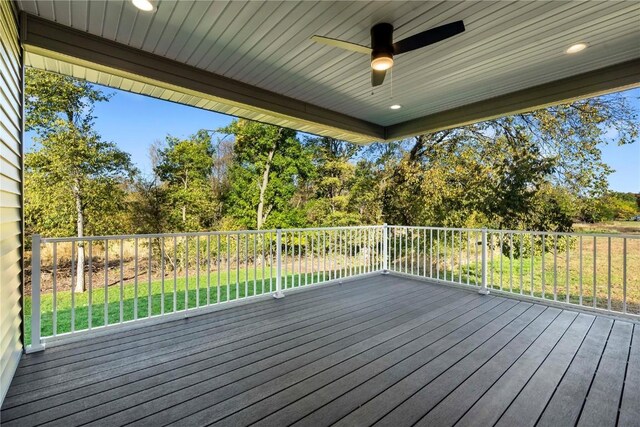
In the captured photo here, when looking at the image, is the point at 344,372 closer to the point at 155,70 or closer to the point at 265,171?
the point at 155,70

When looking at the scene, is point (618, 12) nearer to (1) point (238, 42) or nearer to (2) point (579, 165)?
(1) point (238, 42)

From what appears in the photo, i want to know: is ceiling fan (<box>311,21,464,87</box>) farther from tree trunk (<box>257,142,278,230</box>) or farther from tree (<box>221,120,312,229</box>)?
tree trunk (<box>257,142,278,230</box>)

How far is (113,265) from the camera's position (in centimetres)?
896

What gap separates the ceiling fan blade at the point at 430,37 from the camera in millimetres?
2133

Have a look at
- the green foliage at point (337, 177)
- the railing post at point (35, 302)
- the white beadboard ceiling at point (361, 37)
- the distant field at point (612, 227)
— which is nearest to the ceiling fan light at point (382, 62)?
the white beadboard ceiling at point (361, 37)

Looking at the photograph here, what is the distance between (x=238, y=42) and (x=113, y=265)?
8.84 meters

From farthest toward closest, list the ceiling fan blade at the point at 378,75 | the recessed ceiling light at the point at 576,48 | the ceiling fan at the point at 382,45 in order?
the recessed ceiling light at the point at 576,48 → the ceiling fan blade at the point at 378,75 → the ceiling fan at the point at 382,45

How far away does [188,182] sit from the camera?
921 cm

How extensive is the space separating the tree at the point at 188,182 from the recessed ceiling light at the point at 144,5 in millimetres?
7117

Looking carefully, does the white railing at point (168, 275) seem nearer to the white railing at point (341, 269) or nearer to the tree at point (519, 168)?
the white railing at point (341, 269)

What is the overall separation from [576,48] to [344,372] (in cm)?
369

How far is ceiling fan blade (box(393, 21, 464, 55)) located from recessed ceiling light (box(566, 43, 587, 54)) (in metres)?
1.59

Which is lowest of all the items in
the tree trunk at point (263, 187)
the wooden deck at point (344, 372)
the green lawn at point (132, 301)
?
the green lawn at point (132, 301)

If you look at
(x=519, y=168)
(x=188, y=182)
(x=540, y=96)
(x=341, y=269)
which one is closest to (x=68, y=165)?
(x=188, y=182)
